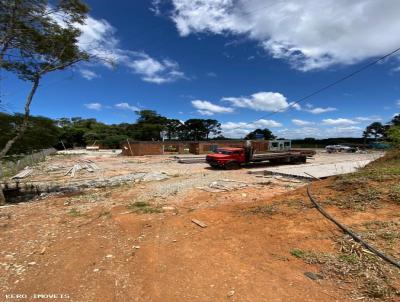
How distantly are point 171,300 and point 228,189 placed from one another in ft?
27.3

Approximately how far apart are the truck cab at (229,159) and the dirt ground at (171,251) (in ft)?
37.1

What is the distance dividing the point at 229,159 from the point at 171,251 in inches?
613

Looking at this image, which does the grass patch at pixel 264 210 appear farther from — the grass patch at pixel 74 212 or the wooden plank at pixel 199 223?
the grass patch at pixel 74 212

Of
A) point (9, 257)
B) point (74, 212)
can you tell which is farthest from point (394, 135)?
point (9, 257)

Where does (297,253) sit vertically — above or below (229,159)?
below

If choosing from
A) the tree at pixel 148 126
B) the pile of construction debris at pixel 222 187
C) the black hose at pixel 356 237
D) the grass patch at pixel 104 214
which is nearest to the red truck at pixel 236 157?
the pile of construction debris at pixel 222 187

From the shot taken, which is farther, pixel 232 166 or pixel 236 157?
pixel 236 157

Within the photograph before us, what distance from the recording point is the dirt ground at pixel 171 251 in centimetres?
391

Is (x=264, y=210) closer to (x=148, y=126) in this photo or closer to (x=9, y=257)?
(x=9, y=257)

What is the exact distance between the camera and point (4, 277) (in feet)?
15.0

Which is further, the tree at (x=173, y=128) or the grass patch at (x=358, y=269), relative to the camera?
the tree at (x=173, y=128)

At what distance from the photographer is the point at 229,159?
20.6 m

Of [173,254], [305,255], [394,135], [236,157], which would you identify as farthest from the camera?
[236,157]

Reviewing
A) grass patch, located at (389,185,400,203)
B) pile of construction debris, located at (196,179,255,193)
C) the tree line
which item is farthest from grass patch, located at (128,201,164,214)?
the tree line
